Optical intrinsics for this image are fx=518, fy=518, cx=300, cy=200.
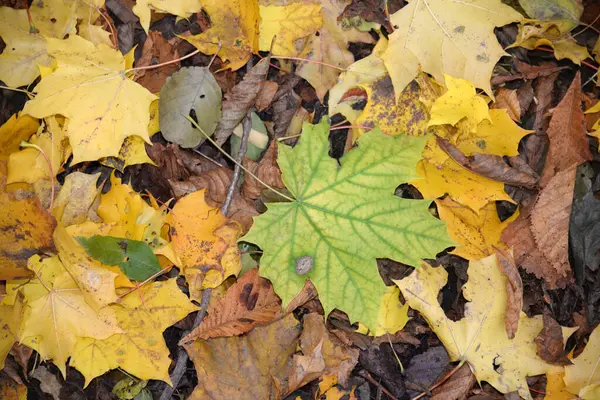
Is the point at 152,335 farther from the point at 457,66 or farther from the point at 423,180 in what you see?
the point at 457,66

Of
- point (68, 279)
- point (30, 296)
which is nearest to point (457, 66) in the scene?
point (68, 279)

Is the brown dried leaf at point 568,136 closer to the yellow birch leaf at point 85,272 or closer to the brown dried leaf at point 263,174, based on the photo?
the brown dried leaf at point 263,174

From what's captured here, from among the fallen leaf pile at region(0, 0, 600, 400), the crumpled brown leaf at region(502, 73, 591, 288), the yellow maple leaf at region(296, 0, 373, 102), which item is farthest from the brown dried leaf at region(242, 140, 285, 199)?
the crumpled brown leaf at region(502, 73, 591, 288)

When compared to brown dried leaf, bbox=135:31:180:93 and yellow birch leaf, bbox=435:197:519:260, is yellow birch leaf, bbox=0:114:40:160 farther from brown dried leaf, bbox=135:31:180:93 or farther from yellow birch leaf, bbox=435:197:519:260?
yellow birch leaf, bbox=435:197:519:260

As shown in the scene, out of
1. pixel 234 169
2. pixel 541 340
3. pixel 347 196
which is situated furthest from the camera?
pixel 234 169

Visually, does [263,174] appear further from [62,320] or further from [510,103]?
[510,103]

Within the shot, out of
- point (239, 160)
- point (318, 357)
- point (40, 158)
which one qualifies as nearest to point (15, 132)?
point (40, 158)
